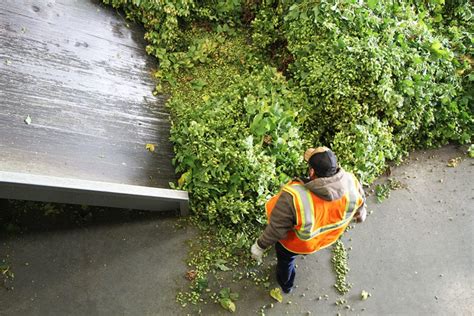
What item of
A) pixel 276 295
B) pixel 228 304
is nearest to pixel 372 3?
pixel 276 295

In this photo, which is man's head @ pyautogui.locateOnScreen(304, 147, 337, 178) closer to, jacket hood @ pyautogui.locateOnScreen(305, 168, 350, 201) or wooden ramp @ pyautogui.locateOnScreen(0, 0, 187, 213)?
jacket hood @ pyautogui.locateOnScreen(305, 168, 350, 201)

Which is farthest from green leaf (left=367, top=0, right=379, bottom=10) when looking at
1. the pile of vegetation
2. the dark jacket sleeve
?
the dark jacket sleeve

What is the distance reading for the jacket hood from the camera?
10.9 ft

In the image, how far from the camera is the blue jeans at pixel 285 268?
4.05 meters

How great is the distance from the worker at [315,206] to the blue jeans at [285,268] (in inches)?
6.9

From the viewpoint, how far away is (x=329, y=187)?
3320 millimetres

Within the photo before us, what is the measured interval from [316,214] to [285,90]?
2256 mm

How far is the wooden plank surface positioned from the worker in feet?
5.18

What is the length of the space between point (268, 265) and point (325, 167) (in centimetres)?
166

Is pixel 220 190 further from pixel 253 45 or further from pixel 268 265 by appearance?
pixel 253 45

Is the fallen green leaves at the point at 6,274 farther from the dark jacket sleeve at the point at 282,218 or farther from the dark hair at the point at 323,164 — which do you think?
the dark hair at the point at 323,164

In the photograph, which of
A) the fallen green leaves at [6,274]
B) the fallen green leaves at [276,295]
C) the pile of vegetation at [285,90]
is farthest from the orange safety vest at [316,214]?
the fallen green leaves at [6,274]

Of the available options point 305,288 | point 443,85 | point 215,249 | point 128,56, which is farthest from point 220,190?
point 443,85

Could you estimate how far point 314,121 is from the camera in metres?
5.25
